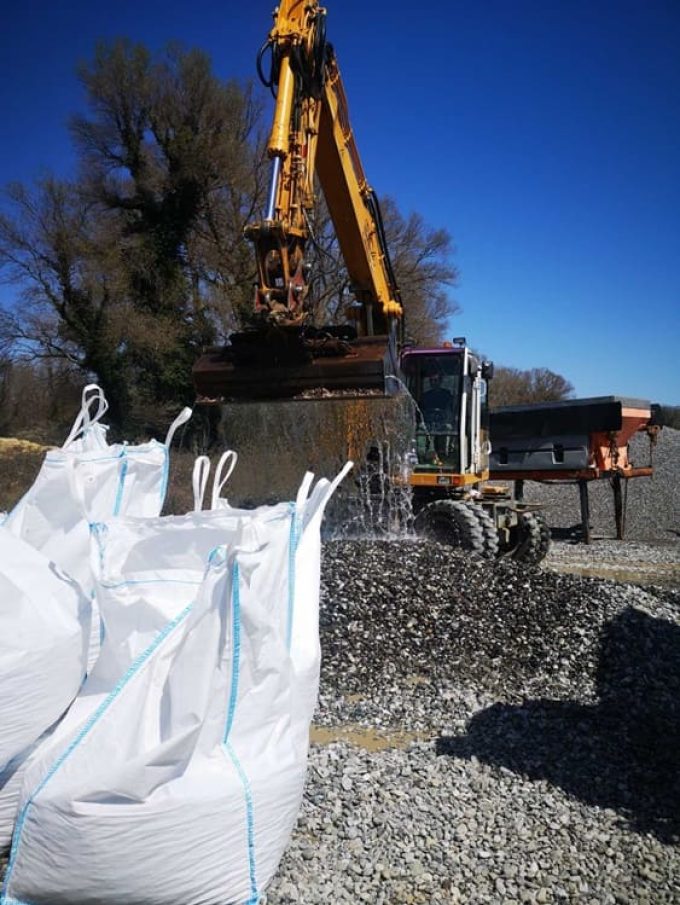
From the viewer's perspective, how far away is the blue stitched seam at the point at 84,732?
6.05ft

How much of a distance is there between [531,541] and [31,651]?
763 cm

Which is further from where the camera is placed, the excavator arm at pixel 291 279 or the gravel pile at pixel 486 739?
the excavator arm at pixel 291 279

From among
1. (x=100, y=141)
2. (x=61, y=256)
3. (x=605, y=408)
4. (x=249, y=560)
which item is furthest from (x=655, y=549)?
(x=100, y=141)

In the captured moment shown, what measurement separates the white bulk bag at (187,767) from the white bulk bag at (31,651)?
0.10 metres

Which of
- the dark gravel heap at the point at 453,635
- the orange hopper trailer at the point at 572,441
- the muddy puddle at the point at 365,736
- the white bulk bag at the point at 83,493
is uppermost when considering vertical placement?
the orange hopper trailer at the point at 572,441

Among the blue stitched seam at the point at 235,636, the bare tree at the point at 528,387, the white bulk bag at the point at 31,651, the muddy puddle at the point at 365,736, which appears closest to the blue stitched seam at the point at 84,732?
the blue stitched seam at the point at 235,636

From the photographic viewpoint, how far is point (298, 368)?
20.7 feet

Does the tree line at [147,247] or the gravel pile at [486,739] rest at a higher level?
the tree line at [147,247]

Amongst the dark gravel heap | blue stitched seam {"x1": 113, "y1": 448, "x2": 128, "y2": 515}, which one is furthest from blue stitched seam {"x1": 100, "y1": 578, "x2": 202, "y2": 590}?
the dark gravel heap

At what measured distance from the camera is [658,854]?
2.53 m

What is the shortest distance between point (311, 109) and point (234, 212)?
13.7m

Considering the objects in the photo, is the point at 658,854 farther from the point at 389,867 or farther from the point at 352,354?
the point at 352,354

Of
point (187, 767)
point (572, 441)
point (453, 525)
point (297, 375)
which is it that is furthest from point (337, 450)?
point (572, 441)

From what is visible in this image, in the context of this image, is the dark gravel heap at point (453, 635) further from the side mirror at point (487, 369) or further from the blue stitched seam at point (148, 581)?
the side mirror at point (487, 369)
